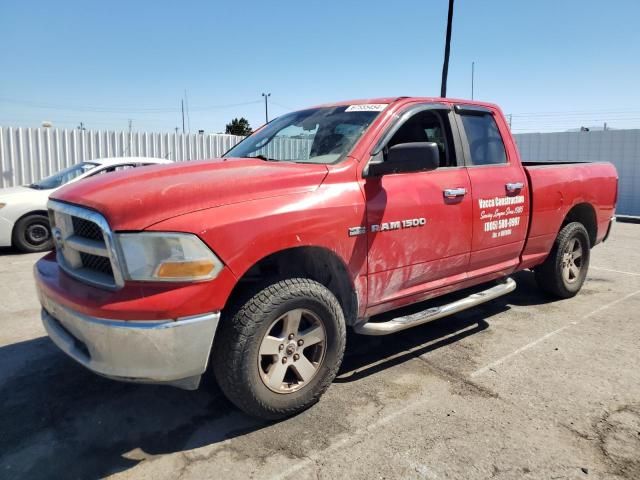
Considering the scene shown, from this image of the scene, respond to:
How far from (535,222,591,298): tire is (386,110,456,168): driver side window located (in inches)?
75.1

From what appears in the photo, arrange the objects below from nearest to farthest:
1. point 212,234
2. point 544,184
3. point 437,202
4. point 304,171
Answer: point 212,234
point 304,171
point 437,202
point 544,184

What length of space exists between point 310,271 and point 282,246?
0.57 m

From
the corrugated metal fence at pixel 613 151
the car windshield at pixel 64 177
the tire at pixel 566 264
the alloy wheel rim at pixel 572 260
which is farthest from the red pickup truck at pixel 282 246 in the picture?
the corrugated metal fence at pixel 613 151

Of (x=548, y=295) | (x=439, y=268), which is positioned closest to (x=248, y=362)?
(x=439, y=268)

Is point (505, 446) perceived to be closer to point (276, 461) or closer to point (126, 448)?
point (276, 461)

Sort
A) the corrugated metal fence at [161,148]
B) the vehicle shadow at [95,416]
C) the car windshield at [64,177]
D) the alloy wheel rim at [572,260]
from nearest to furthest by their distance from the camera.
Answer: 1. the vehicle shadow at [95,416]
2. the alloy wheel rim at [572,260]
3. the car windshield at [64,177]
4. the corrugated metal fence at [161,148]

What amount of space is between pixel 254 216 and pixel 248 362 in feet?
2.61

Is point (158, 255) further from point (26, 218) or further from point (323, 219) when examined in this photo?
point (26, 218)

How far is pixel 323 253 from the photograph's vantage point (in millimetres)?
3107

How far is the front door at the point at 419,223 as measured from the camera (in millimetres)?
3309

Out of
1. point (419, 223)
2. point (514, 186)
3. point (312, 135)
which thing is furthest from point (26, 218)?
point (514, 186)

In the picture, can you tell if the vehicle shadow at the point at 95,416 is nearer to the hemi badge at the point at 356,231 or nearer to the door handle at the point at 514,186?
the hemi badge at the point at 356,231

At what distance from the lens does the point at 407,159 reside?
314 centimetres

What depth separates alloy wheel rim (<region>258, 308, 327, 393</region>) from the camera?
286 cm
